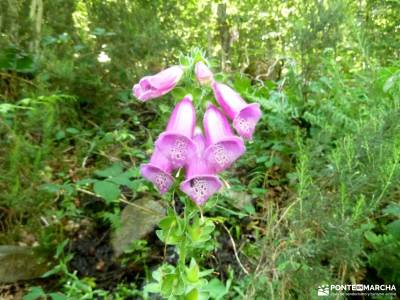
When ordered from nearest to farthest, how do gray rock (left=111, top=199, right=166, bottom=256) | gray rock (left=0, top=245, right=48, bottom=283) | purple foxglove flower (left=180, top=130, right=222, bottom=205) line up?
1. purple foxglove flower (left=180, top=130, right=222, bottom=205)
2. gray rock (left=0, top=245, right=48, bottom=283)
3. gray rock (left=111, top=199, right=166, bottom=256)

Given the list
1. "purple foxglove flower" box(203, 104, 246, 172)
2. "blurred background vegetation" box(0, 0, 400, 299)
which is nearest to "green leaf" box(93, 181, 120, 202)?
"blurred background vegetation" box(0, 0, 400, 299)

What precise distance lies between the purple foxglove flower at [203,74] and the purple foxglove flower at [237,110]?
37mm

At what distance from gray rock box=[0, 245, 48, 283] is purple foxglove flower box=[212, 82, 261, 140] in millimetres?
1929

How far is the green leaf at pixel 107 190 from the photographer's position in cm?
251

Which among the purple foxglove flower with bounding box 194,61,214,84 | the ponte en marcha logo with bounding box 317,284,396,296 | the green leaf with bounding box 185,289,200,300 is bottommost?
the green leaf with bounding box 185,289,200,300

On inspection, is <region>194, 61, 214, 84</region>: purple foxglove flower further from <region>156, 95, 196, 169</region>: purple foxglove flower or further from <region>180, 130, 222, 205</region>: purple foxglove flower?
<region>180, 130, 222, 205</region>: purple foxglove flower

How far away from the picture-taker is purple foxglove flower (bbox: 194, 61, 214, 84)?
141cm

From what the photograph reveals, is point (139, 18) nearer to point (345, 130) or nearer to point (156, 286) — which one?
point (345, 130)

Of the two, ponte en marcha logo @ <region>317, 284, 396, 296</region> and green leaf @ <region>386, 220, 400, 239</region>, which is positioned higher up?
green leaf @ <region>386, 220, 400, 239</region>

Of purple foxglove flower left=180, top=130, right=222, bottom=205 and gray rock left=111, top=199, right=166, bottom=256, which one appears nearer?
purple foxglove flower left=180, top=130, right=222, bottom=205

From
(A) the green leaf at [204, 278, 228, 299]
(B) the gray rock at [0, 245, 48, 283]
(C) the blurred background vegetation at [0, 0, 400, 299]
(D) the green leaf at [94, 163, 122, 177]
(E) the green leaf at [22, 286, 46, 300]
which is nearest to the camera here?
(C) the blurred background vegetation at [0, 0, 400, 299]

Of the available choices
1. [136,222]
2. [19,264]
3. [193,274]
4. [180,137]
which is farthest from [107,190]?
[180,137]

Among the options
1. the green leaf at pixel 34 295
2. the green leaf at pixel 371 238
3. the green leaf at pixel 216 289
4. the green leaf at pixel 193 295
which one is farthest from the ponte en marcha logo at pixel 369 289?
the green leaf at pixel 34 295

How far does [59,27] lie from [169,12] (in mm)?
1096
